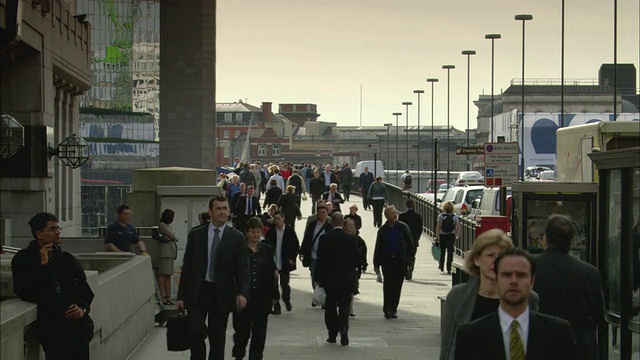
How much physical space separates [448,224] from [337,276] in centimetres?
1250

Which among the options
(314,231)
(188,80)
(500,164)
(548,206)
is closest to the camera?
(548,206)

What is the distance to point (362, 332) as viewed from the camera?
17484 millimetres

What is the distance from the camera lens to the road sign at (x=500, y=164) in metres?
29.7

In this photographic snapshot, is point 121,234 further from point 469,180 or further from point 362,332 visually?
point 469,180

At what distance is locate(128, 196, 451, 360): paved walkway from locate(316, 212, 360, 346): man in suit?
259 millimetres

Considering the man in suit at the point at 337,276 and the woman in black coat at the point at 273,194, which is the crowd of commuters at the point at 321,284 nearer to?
the man in suit at the point at 337,276

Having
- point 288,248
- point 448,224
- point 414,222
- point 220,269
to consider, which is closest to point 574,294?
point 220,269

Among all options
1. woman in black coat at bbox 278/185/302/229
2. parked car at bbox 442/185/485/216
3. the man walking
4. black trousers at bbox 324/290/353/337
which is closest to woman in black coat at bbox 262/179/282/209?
woman in black coat at bbox 278/185/302/229

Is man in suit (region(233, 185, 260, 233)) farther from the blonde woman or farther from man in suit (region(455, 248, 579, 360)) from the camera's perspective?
man in suit (region(455, 248, 579, 360))

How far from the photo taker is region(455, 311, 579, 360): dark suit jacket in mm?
6066

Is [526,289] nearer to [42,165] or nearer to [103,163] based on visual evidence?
[42,165]

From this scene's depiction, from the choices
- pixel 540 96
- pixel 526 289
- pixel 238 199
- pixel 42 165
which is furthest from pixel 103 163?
pixel 540 96

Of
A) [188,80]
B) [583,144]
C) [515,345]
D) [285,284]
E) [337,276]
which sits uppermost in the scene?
[188,80]

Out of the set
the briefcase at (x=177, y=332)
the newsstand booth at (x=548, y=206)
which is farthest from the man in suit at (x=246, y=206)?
the briefcase at (x=177, y=332)
